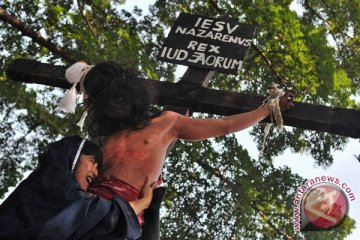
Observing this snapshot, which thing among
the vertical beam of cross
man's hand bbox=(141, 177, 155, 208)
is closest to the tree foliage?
the vertical beam of cross

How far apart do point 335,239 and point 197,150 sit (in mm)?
2250

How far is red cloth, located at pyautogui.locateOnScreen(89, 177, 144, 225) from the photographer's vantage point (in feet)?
8.04

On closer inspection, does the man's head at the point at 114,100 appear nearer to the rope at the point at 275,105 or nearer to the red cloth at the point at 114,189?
the red cloth at the point at 114,189

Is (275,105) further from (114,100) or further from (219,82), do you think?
(219,82)

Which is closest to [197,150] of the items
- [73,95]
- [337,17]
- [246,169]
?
[246,169]

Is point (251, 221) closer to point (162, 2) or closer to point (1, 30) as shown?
point (162, 2)

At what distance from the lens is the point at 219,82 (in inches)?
346

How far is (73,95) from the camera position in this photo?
3.32m

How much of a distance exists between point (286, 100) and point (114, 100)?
1154mm

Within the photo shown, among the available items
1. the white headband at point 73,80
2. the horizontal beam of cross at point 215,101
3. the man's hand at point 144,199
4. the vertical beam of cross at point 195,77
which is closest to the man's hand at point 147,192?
the man's hand at point 144,199

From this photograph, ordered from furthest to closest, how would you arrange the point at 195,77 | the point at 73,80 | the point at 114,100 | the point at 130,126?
the point at 195,77 → the point at 73,80 → the point at 130,126 → the point at 114,100

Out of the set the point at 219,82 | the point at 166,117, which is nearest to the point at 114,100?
the point at 166,117

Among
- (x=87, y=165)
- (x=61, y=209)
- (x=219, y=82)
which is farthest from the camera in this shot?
(x=219, y=82)

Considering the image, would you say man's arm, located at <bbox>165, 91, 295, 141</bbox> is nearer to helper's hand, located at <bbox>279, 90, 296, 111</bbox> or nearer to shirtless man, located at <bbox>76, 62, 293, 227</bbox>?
shirtless man, located at <bbox>76, 62, 293, 227</bbox>
